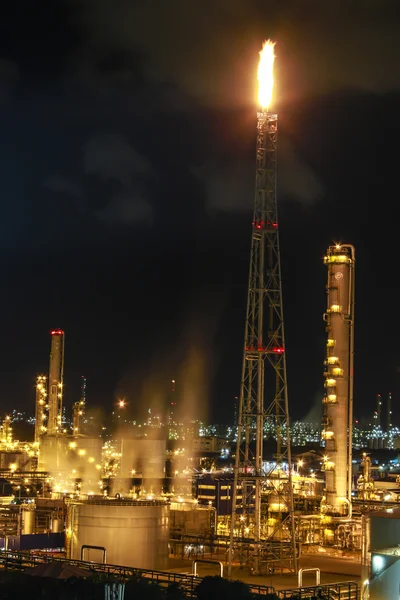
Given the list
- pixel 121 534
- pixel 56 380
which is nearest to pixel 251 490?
pixel 121 534

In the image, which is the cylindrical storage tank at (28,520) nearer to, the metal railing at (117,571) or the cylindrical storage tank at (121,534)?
the cylindrical storage tank at (121,534)

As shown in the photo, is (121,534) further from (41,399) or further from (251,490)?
(41,399)

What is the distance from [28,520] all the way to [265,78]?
30292 millimetres

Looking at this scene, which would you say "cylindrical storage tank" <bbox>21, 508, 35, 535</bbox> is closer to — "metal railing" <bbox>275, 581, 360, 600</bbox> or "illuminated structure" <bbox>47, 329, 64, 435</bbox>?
"metal railing" <bbox>275, 581, 360, 600</bbox>

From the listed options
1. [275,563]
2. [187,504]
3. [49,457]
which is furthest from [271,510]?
[49,457]

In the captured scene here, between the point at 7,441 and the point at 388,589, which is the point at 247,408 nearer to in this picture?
the point at 388,589

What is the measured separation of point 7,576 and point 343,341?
27.0 meters

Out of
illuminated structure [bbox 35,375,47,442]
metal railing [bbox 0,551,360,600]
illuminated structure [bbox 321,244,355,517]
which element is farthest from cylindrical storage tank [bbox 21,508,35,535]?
illuminated structure [bbox 35,375,47,442]

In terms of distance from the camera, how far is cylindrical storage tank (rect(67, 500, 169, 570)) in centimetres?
4062

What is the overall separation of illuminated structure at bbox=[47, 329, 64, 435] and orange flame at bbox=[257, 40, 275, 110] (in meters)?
51.9

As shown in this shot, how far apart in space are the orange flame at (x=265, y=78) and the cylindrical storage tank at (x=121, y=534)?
61.6ft

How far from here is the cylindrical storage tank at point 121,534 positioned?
40.6 meters

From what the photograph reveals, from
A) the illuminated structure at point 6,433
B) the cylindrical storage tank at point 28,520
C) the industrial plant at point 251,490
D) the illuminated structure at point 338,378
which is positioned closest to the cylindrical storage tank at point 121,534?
the industrial plant at point 251,490

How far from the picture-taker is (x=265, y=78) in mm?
38875
